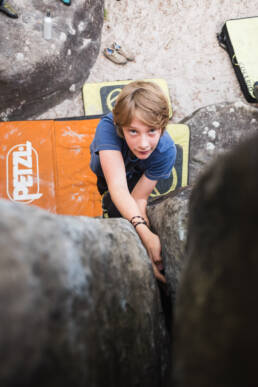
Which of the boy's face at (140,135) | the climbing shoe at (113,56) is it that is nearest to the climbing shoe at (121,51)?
the climbing shoe at (113,56)

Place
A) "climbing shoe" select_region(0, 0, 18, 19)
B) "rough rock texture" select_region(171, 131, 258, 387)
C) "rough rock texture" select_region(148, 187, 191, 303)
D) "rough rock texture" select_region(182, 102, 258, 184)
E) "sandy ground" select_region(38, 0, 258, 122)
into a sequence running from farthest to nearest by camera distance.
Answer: "sandy ground" select_region(38, 0, 258, 122) < "rough rock texture" select_region(182, 102, 258, 184) < "climbing shoe" select_region(0, 0, 18, 19) < "rough rock texture" select_region(148, 187, 191, 303) < "rough rock texture" select_region(171, 131, 258, 387)

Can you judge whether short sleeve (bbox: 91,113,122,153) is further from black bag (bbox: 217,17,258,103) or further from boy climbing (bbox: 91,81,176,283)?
black bag (bbox: 217,17,258,103)

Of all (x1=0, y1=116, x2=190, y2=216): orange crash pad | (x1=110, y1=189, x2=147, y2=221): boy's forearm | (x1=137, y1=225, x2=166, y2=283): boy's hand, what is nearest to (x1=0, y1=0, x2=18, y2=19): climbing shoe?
(x1=0, y1=116, x2=190, y2=216): orange crash pad

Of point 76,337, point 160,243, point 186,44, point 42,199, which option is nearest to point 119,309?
point 76,337

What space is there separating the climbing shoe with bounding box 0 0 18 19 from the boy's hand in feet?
7.75

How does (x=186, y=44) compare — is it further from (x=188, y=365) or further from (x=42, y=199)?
(x=188, y=365)

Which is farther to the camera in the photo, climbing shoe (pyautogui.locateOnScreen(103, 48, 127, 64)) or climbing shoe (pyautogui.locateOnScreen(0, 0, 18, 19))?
climbing shoe (pyautogui.locateOnScreen(103, 48, 127, 64))

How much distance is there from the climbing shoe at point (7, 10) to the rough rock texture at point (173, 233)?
7.57 ft

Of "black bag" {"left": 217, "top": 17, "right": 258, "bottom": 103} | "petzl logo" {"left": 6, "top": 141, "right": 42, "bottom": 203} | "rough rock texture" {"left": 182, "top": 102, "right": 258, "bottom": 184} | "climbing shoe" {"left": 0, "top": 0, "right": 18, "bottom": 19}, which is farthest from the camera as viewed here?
"black bag" {"left": 217, "top": 17, "right": 258, "bottom": 103}

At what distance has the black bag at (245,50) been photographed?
3.02 metres

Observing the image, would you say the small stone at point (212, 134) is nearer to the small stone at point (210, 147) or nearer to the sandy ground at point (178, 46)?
the small stone at point (210, 147)

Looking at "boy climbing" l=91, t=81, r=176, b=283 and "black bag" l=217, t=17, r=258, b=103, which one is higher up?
"black bag" l=217, t=17, r=258, b=103

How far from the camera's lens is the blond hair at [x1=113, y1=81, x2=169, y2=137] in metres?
1.23

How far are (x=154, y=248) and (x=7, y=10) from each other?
249 cm
